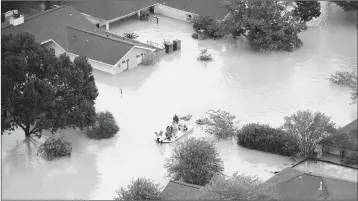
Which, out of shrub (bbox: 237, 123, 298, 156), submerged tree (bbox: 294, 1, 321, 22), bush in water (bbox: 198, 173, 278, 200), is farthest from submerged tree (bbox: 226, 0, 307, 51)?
bush in water (bbox: 198, 173, 278, 200)

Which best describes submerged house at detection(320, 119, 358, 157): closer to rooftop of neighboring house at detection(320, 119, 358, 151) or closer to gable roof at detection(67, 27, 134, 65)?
rooftop of neighboring house at detection(320, 119, 358, 151)

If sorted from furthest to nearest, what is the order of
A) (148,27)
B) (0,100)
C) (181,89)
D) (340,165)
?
1. (148,27)
2. (181,89)
3. (0,100)
4. (340,165)

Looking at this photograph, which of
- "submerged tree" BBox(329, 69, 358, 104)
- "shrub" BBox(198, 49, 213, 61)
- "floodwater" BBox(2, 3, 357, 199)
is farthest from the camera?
"shrub" BBox(198, 49, 213, 61)

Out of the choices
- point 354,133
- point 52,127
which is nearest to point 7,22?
point 52,127

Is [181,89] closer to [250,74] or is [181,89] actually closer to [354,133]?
[250,74]

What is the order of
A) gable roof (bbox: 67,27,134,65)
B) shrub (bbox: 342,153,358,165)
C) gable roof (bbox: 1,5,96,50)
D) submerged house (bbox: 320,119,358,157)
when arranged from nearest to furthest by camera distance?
shrub (bbox: 342,153,358,165) < submerged house (bbox: 320,119,358,157) < gable roof (bbox: 67,27,134,65) < gable roof (bbox: 1,5,96,50)

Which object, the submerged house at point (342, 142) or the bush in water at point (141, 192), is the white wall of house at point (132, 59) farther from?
the bush in water at point (141, 192)

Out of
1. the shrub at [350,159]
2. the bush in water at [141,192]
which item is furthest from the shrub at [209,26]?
the bush in water at [141,192]
